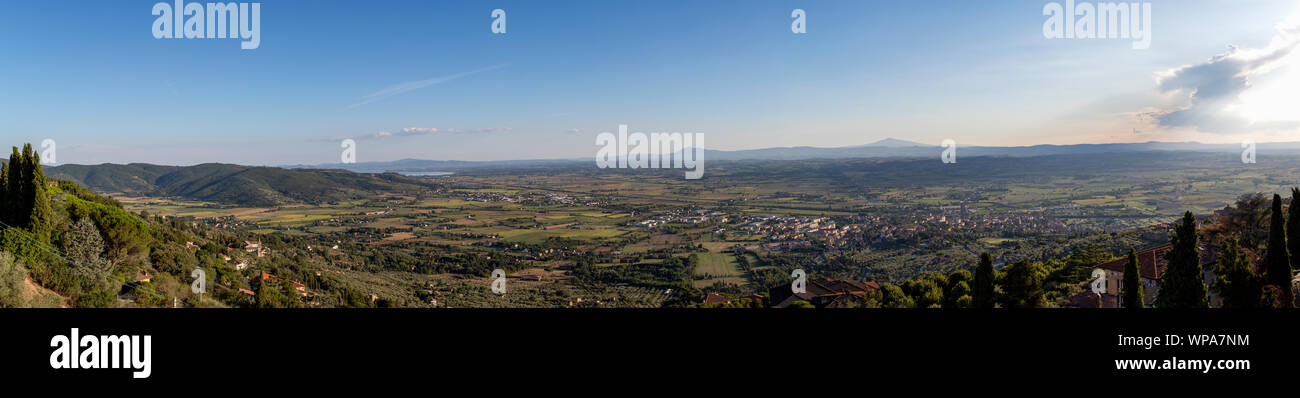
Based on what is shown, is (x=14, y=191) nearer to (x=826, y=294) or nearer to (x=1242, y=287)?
(x=826, y=294)

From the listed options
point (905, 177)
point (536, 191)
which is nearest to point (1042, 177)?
point (905, 177)

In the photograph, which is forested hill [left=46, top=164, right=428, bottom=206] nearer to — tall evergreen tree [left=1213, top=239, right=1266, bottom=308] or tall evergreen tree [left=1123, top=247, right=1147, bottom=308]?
tall evergreen tree [left=1123, top=247, right=1147, bottom=308]

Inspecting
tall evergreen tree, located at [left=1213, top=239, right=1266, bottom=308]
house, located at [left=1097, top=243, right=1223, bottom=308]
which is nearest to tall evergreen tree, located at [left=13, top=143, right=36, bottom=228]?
tall evergreen tree, located at [left=1213, top=239, right=1266, bottom=308]

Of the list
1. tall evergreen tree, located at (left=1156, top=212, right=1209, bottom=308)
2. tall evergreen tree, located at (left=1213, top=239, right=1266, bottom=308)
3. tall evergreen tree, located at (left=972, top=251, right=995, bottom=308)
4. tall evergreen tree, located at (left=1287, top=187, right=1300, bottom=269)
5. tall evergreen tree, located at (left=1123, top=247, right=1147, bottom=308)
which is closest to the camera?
tall evergreen tree, located at (left=1213, top=239, right=1266, bottom=308)

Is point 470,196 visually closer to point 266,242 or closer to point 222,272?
point 266,242

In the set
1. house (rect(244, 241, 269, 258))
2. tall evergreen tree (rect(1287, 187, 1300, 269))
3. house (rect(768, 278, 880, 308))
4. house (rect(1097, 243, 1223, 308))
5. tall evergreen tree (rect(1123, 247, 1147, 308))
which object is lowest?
house (rect(768, 278, 880, 308))

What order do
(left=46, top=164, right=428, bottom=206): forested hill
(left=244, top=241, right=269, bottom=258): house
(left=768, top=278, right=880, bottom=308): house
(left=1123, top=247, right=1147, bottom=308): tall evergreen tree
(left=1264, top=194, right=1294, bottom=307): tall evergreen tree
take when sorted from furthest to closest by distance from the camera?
(left=46, top=164, right=428, bottom=206): forested hill, (left=244, top=241, right=269, bottom=258): house, (left=768, top=278, right=880, bottom=308): house, (left=1123, top=247, right=1147, bottom=308): tall evergreen tree, (left=1264, top=194, right=1294, bottom=307): tall evergreen tree
